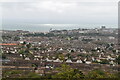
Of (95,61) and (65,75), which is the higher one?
(65,75)

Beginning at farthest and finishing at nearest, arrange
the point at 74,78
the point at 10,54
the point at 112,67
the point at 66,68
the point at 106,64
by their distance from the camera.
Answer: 1. the point at 10,54
2. the point at 106,64
3. the point at 112,67
4. the point at 74,78
5. the point at 66,68

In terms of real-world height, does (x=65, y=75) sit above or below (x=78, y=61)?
above

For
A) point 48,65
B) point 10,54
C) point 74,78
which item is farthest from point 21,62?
point 74,78

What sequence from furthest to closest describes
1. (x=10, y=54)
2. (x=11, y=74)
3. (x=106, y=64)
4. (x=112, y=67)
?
1. (x=10, y=54)
2. (x=106, y=64)
3. (x=112, y=67)
4. (x=11, y=74)

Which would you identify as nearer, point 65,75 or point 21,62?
point 65,75

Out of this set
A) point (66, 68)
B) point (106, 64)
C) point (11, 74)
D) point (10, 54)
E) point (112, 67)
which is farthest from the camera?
point (10, 54)

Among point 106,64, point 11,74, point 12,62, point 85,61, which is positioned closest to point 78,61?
point 85,61

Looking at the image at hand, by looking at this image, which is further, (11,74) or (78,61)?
(78,61)

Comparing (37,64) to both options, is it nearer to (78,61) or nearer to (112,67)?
(78,61)

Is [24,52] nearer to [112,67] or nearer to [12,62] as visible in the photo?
[12,62]
